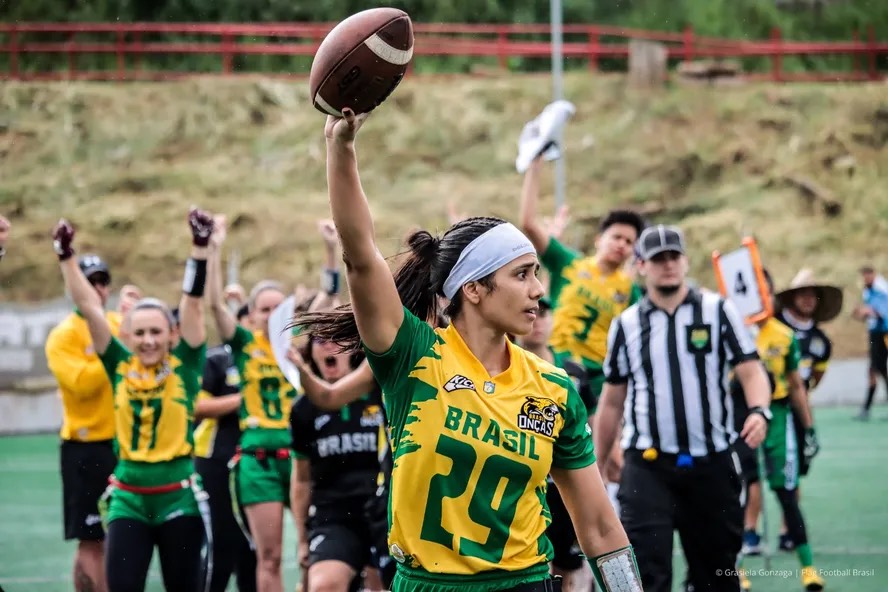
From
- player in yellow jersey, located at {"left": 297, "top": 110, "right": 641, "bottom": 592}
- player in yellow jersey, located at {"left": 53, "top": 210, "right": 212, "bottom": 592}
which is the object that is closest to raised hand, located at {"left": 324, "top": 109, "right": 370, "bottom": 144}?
player in yellow jersey, located at {"left": 297, "top": 110, "right": 641, "bottom": 592}

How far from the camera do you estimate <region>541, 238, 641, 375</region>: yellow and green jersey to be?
908cm

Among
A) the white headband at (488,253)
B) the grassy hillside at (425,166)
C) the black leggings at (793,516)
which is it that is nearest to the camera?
the white headband at (488,253)

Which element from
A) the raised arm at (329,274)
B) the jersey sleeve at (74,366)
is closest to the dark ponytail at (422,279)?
the raised arm at (329,274)

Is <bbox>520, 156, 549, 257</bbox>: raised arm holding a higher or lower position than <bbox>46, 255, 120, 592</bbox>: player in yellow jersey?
higher

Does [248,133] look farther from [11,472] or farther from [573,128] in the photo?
[11,472]

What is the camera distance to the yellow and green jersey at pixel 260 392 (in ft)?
28.5

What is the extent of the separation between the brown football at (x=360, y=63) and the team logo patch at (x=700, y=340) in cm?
344

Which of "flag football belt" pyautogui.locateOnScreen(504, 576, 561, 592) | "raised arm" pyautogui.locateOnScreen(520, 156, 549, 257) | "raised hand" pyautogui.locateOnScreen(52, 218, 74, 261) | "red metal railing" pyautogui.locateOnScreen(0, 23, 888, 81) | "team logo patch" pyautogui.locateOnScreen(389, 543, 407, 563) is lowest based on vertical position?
"flag football belt" pyautogui.locateOnScreen(504, 576, 561, 592)

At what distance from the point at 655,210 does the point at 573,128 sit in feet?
11.9

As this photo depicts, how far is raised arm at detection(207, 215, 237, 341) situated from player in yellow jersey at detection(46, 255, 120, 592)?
2.63 feet

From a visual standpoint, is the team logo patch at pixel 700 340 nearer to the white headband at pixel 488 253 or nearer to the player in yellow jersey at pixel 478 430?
the player in yellow jersey at pixel 478 430

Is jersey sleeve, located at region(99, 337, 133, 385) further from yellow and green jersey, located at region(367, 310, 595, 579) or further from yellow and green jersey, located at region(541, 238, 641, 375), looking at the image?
yellow and green jersey, located at region(367, 310, 595, 579)

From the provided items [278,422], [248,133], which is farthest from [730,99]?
[278,422]

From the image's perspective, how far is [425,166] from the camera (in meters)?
31.7
